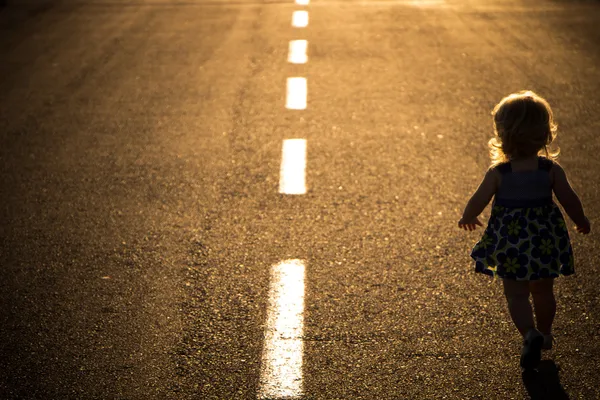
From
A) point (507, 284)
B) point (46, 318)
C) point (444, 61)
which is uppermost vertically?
point (507, 284)

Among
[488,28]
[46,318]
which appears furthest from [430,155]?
[488,28]

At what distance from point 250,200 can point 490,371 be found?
9.18 feet

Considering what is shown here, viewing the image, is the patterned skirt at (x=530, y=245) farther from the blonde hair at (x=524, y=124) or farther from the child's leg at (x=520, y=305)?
the blonde hair at (x=524, y=124)

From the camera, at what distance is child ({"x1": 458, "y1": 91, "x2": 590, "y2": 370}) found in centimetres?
448

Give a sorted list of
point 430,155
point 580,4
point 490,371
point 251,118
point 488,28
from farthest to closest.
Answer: point 580,4 < point 488,28 < point 251,118 < point 430,155 < point 490,371

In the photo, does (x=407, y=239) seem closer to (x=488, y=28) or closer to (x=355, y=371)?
(x=355, y=371)

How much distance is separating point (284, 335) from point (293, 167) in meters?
2.84

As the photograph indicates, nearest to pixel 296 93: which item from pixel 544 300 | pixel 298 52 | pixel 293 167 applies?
pixel 298 52

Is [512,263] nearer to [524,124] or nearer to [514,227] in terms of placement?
[514,227]

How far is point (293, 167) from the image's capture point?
7.60 m

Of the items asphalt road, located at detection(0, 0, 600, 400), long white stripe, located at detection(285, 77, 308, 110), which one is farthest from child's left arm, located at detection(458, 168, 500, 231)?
long white stripe, located at detection(285, 77, 308, 110)

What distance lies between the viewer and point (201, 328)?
16.4ft

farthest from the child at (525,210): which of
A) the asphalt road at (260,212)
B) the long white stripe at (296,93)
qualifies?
the long white stripe at (296,93)

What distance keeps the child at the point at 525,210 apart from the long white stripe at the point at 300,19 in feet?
31.3
